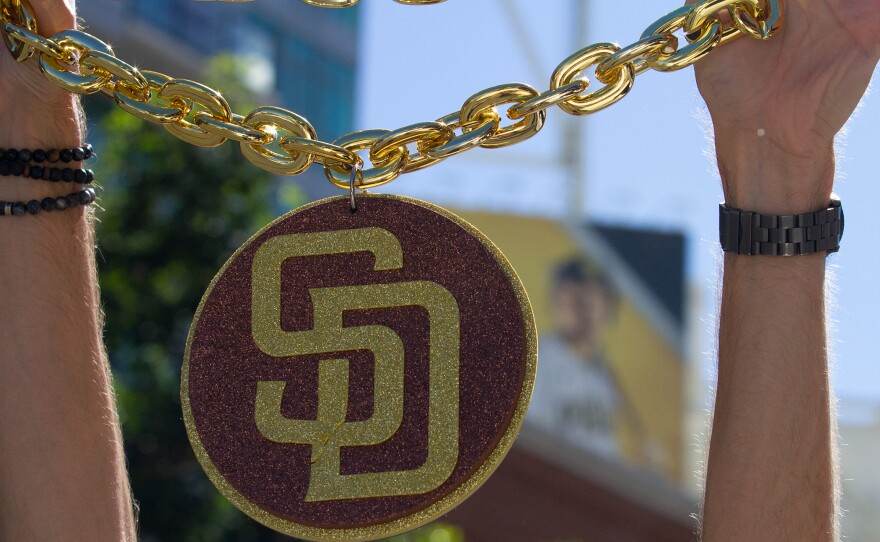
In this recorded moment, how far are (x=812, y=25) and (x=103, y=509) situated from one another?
3.84ft

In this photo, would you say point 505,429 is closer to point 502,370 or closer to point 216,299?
point 502,370

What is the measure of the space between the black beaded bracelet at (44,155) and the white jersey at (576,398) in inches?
499

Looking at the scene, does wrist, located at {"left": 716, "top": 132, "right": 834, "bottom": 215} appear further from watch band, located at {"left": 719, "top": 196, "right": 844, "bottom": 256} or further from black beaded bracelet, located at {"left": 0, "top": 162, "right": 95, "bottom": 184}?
black beaded bracelet, located at {"left": 0, "top": 162, "right": 95, "bottom": 184}

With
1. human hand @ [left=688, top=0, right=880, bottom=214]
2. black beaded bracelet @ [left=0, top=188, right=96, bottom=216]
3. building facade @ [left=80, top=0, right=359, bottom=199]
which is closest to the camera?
human hand @ [left=688, top=0, right=880, bottom=214]

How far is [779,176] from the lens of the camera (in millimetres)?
1631

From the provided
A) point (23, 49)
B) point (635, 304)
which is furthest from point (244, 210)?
point (635, 304)

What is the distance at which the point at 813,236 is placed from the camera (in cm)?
159

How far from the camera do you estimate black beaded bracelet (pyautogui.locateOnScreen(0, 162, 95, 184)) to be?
5.68ft

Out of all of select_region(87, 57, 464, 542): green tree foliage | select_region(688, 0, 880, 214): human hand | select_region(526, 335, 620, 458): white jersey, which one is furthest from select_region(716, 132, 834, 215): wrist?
select_region(526, 335, 620, 458): white jersey

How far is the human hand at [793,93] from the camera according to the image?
1607 millimetres

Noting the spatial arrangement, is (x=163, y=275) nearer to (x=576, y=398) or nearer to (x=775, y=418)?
(x=775, y=418)

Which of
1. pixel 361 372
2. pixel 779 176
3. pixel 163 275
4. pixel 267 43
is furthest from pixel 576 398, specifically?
pixel 361 372

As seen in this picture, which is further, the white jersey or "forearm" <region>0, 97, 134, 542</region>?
the white jersey

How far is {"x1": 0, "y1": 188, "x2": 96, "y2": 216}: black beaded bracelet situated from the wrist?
→ 930 millimetres
